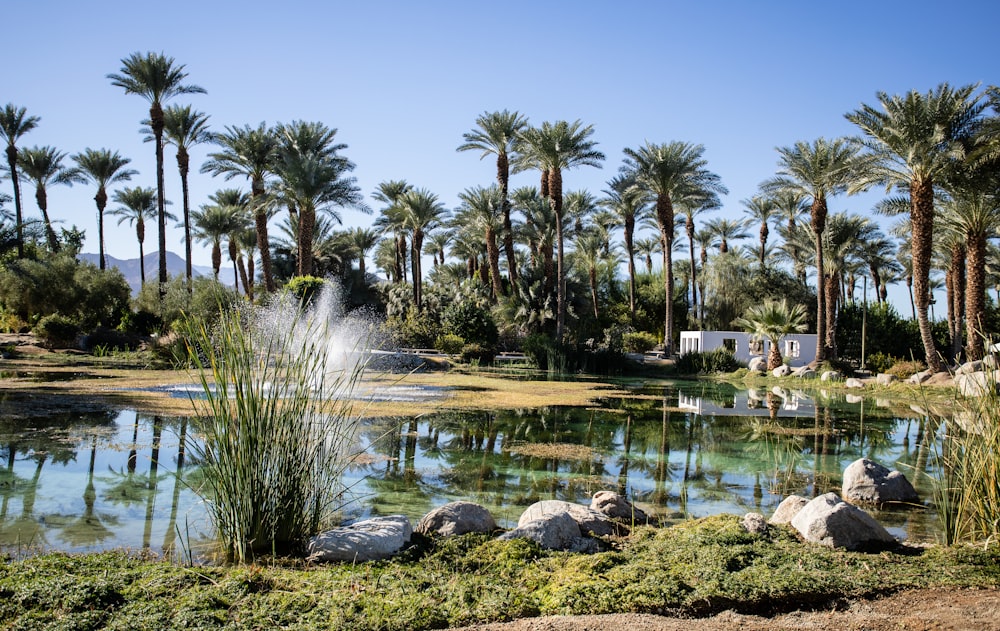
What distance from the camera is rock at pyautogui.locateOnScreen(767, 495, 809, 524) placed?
6.29 metres

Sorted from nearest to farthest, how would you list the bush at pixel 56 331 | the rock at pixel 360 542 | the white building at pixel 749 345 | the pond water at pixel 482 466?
the rock at pixel 360 542 < the pond water at pixel 482 466 < the bush at pixel 56 331 < the white building at pixel 749 345

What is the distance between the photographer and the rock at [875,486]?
25.5 ft

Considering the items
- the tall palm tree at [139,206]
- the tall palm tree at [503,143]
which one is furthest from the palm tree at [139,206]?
the tall palm tree at [503,143]

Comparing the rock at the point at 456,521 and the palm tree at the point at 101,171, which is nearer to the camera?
the rock at the point at 456,521

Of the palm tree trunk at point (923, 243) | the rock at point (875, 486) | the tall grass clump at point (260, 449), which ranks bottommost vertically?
the rock at point (875, 486)

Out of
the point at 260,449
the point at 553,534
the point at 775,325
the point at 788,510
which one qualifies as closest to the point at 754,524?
the point at 788,510

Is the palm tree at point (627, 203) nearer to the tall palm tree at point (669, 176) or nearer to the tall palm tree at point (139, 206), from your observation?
the tall palm tree at point (669, 176)

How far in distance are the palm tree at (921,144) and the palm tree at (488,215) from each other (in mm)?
17813

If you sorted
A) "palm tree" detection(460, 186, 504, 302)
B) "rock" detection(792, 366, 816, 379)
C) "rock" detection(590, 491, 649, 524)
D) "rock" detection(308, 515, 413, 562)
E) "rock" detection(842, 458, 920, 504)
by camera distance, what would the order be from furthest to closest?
"palm tree" detection(460, 186, 504, 302), "rock" detection(792, 366, 816, 379), "rock" detection(842, 458, 920, 504), "rock" detection(590, 491, 649, 524), "rock" detection(308, 515, 413, 562)

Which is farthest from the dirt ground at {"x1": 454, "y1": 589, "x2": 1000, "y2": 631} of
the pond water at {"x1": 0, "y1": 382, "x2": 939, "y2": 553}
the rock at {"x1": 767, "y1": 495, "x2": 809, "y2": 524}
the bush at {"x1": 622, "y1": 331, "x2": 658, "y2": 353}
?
the bush at {"x1": 622, "y1": 331, "x2": 658, "y2": 353}

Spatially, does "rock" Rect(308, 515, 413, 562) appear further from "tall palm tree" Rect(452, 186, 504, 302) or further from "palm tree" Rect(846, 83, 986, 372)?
"tall palm tree" Rect(452, 186, 504, 302)

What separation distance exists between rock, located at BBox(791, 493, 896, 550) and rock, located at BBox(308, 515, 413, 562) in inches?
123

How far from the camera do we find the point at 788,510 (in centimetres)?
639

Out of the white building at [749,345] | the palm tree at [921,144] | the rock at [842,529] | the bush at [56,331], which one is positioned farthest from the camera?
the white building at [749,345]
